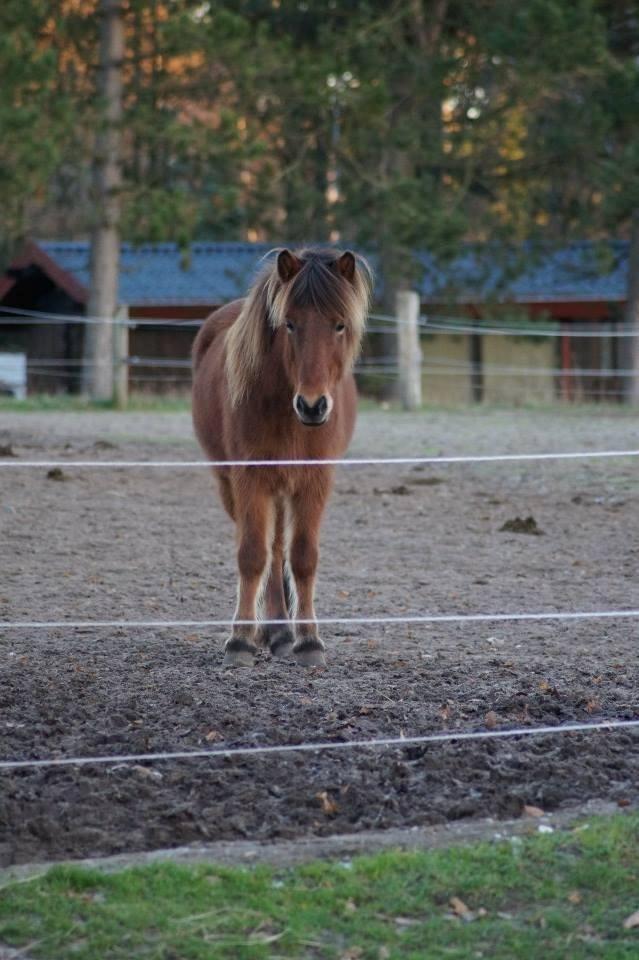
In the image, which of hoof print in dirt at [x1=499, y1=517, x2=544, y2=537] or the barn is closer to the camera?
hoof print in dirt at [x1=499, y1=517, x2=544, y2=537]

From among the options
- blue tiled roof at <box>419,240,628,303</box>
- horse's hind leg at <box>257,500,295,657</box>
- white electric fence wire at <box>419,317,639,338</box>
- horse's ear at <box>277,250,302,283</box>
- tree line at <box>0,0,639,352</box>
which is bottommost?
horse's hind leg at <box>257,500,295,657</box>

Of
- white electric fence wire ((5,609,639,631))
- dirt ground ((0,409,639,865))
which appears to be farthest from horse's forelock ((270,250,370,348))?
Result: dirt ground ((0,409,639,865))

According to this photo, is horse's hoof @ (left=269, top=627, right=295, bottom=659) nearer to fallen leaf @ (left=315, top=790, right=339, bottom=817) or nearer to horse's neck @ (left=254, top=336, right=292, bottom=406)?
horse's neck @ (left=254, top=336, right=292, bottom=406)

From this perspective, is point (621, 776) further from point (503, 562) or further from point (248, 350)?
point (503, 562)

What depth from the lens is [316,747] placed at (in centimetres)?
424

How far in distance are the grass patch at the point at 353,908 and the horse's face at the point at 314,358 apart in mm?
2053

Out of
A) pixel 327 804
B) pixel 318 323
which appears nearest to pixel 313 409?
pixel 318 323

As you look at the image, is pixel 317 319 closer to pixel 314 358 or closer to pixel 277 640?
pixel 314 358

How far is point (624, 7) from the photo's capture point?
77.7ft

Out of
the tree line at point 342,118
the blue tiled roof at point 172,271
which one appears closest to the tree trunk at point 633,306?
the tree line at point 342,118

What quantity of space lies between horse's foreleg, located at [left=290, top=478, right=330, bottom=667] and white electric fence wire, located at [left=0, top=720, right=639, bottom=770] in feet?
3.89

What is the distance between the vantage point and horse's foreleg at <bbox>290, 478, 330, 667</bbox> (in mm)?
5645

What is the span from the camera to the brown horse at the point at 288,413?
5.26 metres

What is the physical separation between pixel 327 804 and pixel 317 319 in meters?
2.12
